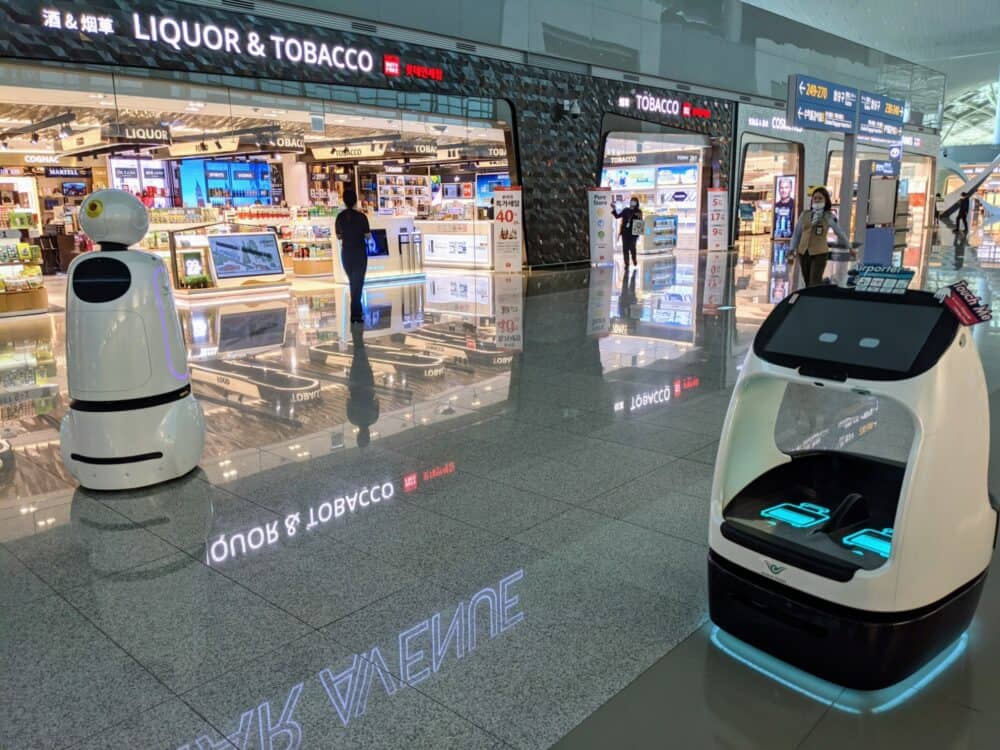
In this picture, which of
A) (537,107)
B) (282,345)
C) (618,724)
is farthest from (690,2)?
(618,724)

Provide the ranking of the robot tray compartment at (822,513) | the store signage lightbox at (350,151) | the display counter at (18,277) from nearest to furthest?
the robot tray compartment at (822,513) → the display counter at (18,277) → the store signage lightbox at (350,151)

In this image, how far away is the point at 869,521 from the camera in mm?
2326

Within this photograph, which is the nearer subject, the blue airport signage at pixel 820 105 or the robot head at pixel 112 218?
the robot head at pixel 112 218

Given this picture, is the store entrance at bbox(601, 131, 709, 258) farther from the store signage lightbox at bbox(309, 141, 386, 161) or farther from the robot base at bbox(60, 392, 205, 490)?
the robot base at bbox(60, 392, 205, 490)

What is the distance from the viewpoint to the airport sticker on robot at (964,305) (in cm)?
200

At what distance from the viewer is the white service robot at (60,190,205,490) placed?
12.0 feet

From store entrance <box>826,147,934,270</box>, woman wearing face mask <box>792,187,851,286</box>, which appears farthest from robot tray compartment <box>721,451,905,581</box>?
store entrance <box>826,147,934,270</box>

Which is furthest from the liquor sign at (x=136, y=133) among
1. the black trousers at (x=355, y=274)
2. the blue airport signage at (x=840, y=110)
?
the blue airport signage at (x=840, y=110)

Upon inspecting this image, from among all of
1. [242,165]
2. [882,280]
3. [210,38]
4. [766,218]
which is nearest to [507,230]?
[242,165]

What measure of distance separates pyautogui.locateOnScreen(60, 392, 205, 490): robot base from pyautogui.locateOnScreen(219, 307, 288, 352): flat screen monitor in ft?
12.7

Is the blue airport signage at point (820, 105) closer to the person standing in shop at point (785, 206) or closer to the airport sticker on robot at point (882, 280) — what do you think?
the person standing in shop at point (785, 206)

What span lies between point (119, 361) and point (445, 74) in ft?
35.0

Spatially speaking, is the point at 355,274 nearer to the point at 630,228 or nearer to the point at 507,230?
the point at 507,230

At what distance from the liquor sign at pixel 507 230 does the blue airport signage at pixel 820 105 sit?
199 inches
